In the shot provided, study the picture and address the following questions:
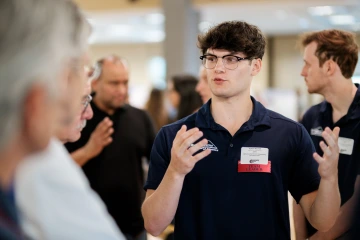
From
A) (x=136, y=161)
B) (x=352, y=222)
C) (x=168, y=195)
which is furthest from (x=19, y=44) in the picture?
(x=136, y=161)

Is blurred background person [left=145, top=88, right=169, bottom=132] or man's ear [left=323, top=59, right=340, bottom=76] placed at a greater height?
man's ear [left=323, top=59, right=340, bottom=76]

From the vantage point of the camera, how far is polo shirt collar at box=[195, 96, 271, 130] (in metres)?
2.21

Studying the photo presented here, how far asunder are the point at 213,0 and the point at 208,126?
317 inches

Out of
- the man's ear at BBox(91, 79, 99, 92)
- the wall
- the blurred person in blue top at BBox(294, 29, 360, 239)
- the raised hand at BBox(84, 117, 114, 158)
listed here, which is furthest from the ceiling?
the blurred person in blue top at BBox(294, 29, 360, 239)

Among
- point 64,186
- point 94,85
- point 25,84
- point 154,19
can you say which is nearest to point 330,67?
point 94,85

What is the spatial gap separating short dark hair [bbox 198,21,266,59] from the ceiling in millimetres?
3582

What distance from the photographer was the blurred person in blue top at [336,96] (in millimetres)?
2746

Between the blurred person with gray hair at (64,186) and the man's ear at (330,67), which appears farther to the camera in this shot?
the man's ear at (330,67)

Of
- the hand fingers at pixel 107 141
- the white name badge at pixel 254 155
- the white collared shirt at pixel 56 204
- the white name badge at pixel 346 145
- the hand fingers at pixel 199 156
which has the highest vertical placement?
the white collared shirt at pixel 56 204

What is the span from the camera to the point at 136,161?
Answer: 3.62m

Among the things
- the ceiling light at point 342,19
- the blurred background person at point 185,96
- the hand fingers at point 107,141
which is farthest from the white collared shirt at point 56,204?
the ceiling light at point 342,19

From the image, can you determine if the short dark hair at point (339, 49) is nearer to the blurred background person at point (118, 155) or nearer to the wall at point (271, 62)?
the blurred background person at point (118, 155)

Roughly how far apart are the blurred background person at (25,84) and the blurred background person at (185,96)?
3.53 metres

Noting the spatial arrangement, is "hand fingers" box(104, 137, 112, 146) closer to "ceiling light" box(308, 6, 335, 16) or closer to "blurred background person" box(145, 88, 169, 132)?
"blurred background person" box(145, 88, 169, 132)
